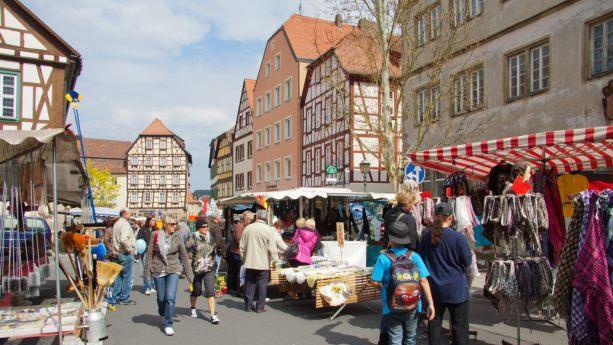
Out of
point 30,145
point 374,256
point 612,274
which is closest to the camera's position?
point 612,274

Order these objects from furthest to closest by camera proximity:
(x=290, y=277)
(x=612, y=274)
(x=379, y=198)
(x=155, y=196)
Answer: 1. (x=155, y=196)
2. (x=379, y=198)
3. (x=290, y=277)
4. (x=612, y=274)

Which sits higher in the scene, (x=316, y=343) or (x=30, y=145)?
(x=30, y=145)

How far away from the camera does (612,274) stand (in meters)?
4.19

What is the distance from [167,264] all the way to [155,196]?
5899 centimetres

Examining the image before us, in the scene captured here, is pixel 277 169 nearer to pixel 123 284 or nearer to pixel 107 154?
pixel 123 284

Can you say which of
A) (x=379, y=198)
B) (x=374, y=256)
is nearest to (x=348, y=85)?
(x=379, y=198)

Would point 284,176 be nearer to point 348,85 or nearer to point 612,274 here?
point 348,85

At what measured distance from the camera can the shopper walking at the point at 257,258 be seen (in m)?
8.70

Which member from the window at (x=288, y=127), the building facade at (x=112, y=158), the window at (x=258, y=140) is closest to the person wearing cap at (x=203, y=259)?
the window at (x=288, y=127)

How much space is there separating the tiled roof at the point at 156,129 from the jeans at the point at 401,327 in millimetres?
62562

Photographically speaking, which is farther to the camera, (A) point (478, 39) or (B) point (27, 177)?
(A) point (478, 39)

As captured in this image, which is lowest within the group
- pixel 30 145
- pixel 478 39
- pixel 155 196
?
pixel 155 196

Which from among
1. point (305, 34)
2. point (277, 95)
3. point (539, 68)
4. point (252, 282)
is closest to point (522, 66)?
point (539, 68)

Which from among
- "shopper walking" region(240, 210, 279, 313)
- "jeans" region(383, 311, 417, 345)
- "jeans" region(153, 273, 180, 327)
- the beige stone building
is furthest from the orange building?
"jeans" region(383, 311, 417, 345)
